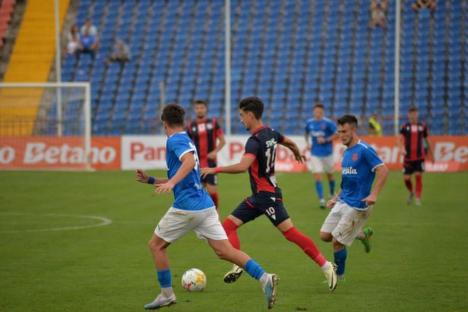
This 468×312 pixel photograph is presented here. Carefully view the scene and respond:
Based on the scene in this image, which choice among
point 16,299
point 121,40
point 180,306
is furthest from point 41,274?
point 121,40

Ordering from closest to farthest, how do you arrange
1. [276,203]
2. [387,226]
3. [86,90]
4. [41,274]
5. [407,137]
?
[276,203] < [41,274] < [387,226] < [407,137] < [86,90]

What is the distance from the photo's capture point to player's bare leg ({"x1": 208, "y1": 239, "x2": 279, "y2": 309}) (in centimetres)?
861

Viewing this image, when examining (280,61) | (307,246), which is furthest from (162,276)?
(280,61)

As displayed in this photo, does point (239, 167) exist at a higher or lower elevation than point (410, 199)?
higher

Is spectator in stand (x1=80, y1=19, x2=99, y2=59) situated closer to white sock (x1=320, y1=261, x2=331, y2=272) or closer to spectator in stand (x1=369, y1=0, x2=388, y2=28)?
spectator in stand (x1=369, y1=0, x2=388, y2=28)

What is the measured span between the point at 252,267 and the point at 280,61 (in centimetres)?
3078

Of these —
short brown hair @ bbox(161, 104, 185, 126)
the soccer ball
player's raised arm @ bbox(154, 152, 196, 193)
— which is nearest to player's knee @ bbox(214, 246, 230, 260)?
player's raised arm @ bbox(154, 152, 196, 193)

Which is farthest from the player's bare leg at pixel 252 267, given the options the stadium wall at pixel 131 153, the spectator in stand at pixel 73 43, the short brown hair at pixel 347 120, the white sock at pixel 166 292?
the spectator in stand at pixel 73 43

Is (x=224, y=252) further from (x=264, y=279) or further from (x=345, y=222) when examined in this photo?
(x=345, y=222)

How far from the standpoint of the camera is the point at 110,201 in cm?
2105

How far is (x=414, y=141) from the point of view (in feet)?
67.8

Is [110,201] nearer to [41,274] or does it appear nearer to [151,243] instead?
[41,274]

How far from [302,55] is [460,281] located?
29.1 m

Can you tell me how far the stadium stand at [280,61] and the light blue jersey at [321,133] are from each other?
11.8m
